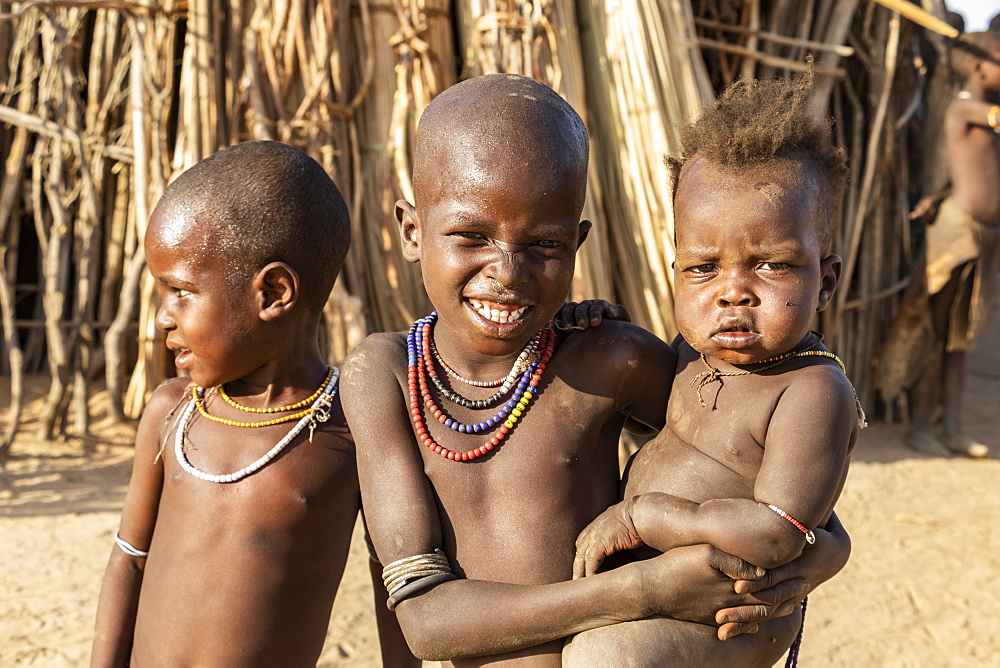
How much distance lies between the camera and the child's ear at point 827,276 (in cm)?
157

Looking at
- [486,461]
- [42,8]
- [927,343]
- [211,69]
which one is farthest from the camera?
[927,343]

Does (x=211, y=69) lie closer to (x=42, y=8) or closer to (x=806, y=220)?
(x=42, y=8)

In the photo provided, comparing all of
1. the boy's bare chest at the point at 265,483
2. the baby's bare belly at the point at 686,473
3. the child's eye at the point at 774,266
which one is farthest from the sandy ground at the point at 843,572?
the child's eye at the point at 774,266

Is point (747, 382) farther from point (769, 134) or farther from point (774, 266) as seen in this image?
point (769, 134)

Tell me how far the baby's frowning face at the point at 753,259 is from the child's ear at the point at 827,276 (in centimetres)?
4

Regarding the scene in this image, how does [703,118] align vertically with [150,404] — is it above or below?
above

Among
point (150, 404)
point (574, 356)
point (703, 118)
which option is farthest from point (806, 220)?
point (150, 404)

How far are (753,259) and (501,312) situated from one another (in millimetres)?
440

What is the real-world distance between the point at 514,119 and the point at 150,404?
3.54 ft

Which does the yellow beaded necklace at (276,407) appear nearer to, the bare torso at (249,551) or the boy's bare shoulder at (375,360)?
the bare torso at (249,551)

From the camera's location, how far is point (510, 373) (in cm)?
159

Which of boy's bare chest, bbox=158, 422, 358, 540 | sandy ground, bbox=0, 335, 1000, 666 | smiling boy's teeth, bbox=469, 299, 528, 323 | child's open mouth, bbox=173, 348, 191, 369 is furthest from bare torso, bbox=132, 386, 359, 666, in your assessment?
sandy ground, bbox=0, 335, 1000, 666

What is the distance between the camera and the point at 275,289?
1.82 metres

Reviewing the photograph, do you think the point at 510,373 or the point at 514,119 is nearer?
the point at 514,119
